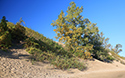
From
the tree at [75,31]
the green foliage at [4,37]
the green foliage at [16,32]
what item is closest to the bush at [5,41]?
the green foliage at [4,37]

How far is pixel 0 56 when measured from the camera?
8.28 meters

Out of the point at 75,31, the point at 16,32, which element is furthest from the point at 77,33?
the point at 16,32

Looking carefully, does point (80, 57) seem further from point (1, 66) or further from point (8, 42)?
point (1, 66)

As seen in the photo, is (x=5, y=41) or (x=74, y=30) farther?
(x=74, y=30)

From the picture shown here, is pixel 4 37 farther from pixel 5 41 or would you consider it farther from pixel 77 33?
pixel 77 33

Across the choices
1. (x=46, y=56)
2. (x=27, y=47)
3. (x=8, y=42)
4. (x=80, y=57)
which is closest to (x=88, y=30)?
(x=80, y=57)

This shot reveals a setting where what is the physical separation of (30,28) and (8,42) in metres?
8.37

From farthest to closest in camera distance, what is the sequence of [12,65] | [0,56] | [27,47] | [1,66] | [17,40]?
[17,40] < [27,47] < [0,56] < [12,65] < [1,66]

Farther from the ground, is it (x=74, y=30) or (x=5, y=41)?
(x=74, y=30)

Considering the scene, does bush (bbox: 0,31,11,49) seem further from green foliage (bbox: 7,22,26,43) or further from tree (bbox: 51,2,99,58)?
tree (bbox: 51,2,99,58)

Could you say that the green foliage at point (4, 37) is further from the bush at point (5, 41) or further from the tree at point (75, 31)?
the tree at point (75, 31)

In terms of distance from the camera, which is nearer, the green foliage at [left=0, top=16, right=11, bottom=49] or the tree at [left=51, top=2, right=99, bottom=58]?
the green foliage at [left=0, top=16, right=11, bottom=49]

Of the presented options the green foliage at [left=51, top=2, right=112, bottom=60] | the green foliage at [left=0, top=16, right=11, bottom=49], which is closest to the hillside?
the green foliage at [left=0, top=16, right=11, bottom=49]

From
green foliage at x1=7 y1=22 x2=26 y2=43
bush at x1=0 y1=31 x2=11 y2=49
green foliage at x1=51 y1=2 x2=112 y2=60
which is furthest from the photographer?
green foliage at x1=51 y1=2 x2=112 y2=60
